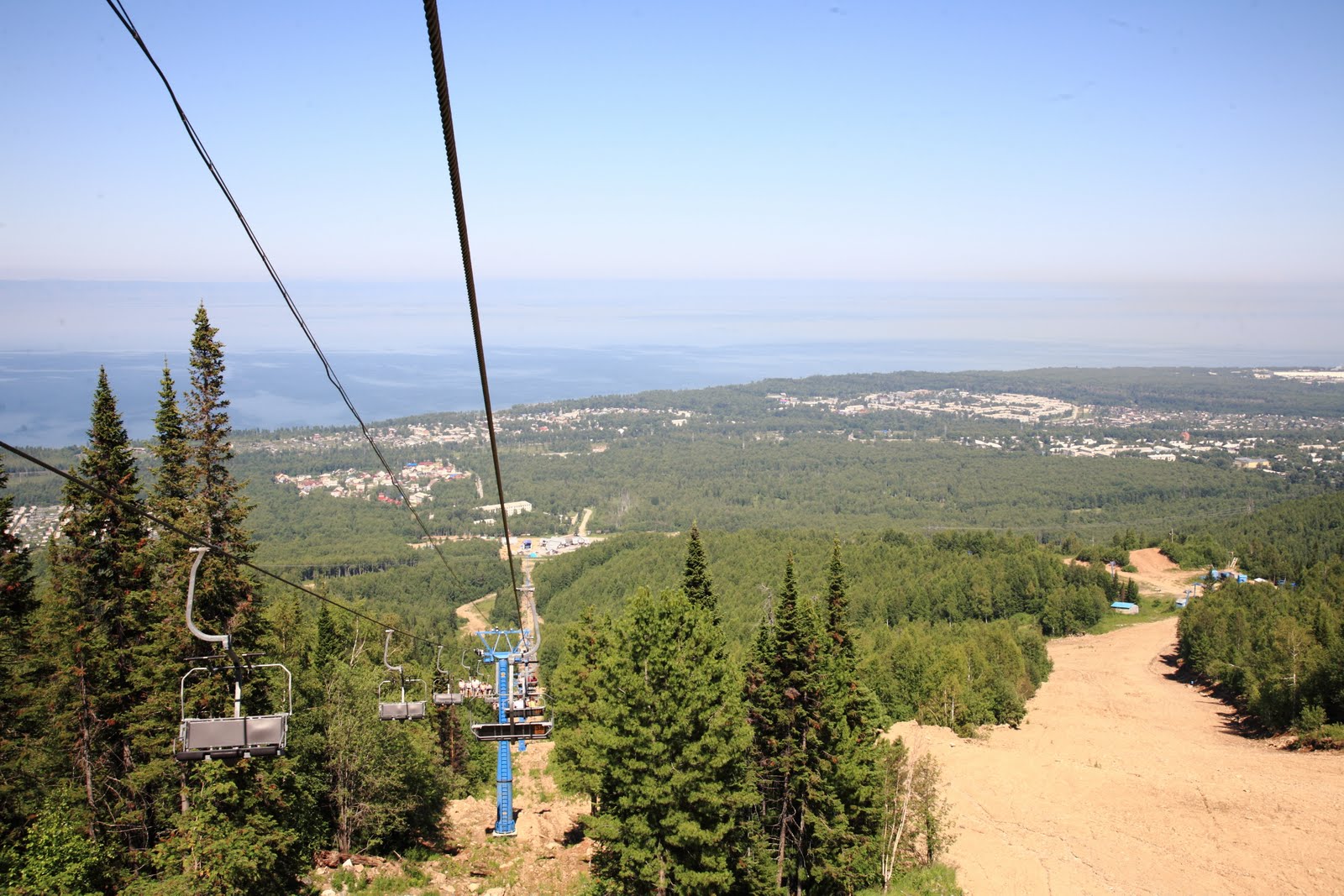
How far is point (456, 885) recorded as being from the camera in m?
20.2

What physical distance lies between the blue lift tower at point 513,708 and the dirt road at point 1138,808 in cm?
1094

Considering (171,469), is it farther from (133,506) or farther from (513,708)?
(133,506)

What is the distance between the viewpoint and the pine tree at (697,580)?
74.3ft

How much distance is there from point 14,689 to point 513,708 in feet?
30.5

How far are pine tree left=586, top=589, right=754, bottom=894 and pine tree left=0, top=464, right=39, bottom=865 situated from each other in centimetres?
993

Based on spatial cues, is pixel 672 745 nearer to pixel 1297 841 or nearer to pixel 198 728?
pixel 198 728

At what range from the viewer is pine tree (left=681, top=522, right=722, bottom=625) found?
22.6 meters

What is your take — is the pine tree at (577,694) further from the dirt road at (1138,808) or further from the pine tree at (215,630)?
the dirt road at (1138,808)

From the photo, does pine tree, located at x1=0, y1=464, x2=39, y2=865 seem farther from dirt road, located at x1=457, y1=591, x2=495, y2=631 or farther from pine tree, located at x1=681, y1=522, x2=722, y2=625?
dirt road, located at x1=457, y1=591, x2=495, y2=631

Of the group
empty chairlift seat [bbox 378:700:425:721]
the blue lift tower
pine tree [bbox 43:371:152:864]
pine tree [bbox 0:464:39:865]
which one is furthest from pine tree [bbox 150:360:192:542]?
the blue lift tower

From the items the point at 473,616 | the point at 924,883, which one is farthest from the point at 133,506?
the point at 473,616

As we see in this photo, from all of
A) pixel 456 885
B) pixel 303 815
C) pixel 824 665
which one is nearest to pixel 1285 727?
pixel 824 665

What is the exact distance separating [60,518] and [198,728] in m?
7.58

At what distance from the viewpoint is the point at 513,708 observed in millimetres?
19609
